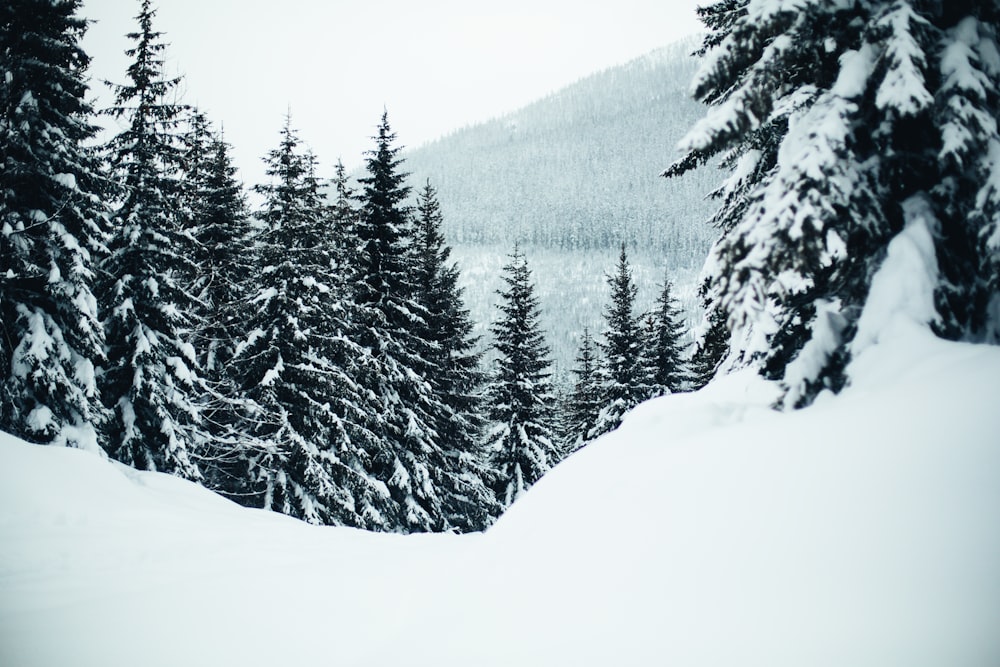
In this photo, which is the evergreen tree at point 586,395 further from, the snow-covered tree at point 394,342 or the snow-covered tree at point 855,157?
the snow-covered tree at point 855,157

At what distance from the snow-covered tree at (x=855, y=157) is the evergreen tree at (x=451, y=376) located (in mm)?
16009

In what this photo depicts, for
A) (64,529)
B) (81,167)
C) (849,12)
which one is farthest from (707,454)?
(81,167)

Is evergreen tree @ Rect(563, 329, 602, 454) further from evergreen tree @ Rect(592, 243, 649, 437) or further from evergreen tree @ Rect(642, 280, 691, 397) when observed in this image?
evergreen tree @ Rect(642, 280, 691, 397)

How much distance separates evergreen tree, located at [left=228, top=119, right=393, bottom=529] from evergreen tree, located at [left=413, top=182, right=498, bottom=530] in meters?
3.79

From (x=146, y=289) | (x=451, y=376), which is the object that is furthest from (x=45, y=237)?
(x=451, y=376)

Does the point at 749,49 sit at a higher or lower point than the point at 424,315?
higher

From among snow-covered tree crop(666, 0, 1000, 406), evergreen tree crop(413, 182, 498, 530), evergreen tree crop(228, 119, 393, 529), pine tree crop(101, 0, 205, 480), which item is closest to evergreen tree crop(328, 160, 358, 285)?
evergreen tree crop(228, 119, 393, 529)

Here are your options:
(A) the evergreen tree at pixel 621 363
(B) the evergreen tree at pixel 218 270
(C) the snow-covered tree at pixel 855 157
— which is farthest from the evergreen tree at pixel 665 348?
(C) the snow-covered tree at pixel 855 157

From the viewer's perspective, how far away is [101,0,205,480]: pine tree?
15148 millimetres

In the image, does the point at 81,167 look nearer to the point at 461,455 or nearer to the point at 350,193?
the point at 350,193

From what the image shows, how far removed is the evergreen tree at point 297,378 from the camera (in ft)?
54.5

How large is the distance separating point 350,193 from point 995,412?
852 inches

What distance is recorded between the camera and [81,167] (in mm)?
13656

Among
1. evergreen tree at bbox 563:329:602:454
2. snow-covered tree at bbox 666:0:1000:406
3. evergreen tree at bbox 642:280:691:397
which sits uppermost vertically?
snow-covered tree at bbox 666:0:1000:406
